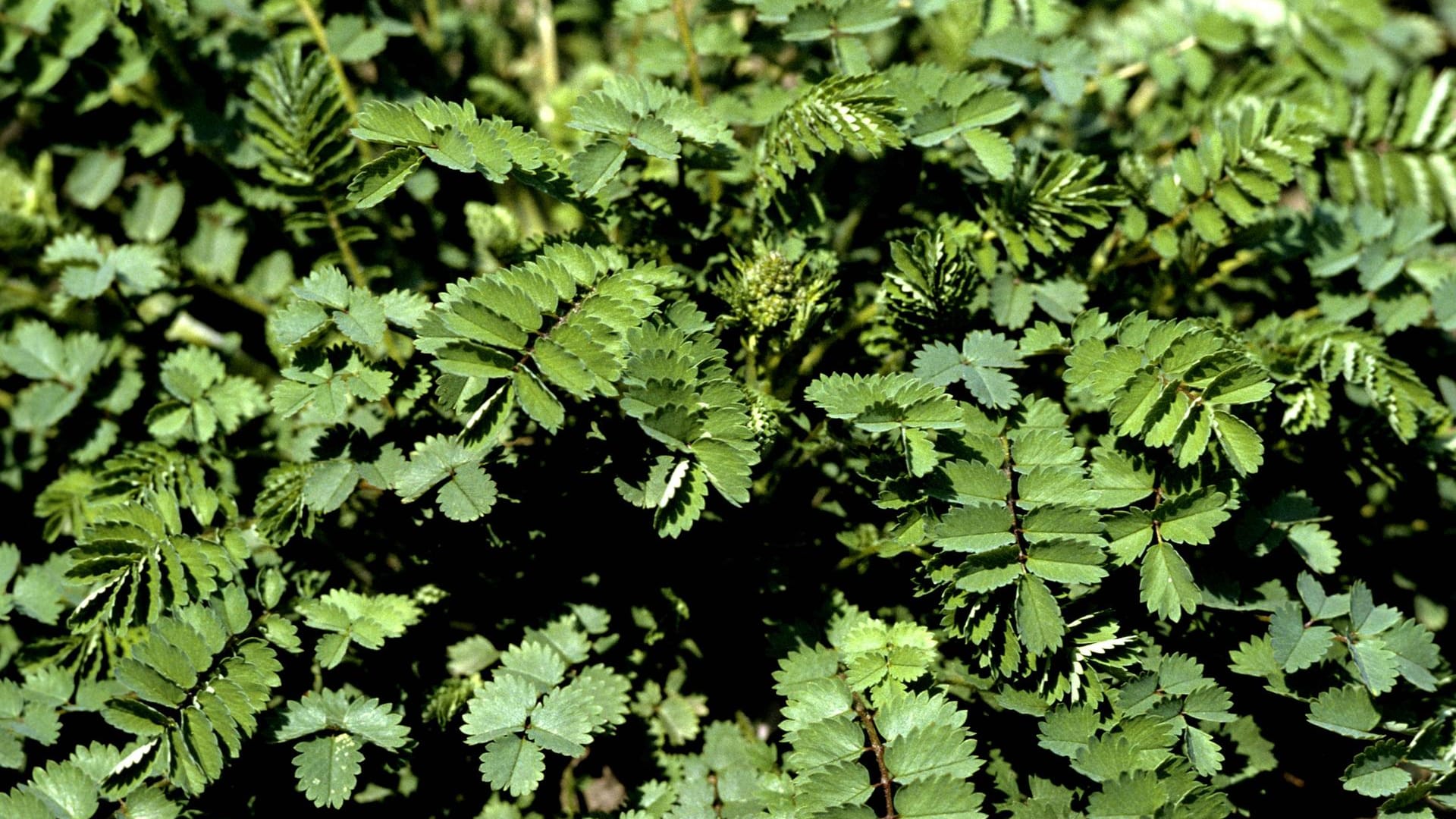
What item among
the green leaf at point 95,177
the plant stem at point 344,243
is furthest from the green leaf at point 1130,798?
the green leaf at point 95,177

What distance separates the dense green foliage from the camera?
178 centimetres

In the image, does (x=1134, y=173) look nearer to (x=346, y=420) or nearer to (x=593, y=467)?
(x=593, y=467)

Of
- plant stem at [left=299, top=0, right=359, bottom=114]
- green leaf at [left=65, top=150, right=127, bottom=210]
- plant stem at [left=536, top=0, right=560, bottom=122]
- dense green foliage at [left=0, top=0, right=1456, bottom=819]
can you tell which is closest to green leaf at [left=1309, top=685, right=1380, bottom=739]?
dense green foliage at [left=0, top=0, right=1456, bottom=819]

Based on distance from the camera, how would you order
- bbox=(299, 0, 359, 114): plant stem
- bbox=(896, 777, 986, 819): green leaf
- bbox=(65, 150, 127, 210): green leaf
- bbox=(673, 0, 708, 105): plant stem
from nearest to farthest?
bbox=(896, 777, 986, 819): green leaf
bbox=(673, 0, 708, 105): plant stem
bbox=(299, 0, 359, 114): plant stem
bbox=(65, 150, 127, 210): green leaf

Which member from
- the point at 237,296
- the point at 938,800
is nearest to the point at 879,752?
the point at 938,800

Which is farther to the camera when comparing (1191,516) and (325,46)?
(325,46)

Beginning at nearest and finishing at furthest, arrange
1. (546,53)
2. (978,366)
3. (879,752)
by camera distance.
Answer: (879,752), (978,366), (546,53)

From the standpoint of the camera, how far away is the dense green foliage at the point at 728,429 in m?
1.78

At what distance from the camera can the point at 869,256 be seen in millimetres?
2457

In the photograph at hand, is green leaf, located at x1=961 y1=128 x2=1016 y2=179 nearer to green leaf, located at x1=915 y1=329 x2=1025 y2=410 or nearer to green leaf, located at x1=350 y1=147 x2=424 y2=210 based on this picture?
green leaf, located at x1=915 y1=329 x2=1025 y2=410

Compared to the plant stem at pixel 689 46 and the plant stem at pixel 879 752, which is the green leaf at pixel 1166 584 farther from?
the plant stem at pixel 689 46

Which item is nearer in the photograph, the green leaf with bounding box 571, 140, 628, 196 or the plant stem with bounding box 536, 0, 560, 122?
the green leaf with bounding box 571, 140, 628, 196

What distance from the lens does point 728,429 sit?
5.74 feet

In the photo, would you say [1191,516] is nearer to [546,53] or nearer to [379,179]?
[379,179]
